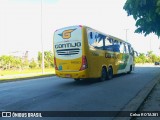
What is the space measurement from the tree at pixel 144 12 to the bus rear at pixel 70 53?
2.96 m

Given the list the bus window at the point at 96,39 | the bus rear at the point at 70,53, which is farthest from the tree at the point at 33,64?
the bus rear at the point at 70,53

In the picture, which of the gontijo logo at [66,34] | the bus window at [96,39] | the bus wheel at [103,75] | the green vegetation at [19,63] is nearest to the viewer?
the gontijo logo at [66,34]

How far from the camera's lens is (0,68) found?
48781 millimetres

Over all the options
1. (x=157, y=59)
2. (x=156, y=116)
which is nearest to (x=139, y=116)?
(x=156, y=116)

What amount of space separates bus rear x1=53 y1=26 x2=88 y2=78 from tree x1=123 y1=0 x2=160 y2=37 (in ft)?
9.73

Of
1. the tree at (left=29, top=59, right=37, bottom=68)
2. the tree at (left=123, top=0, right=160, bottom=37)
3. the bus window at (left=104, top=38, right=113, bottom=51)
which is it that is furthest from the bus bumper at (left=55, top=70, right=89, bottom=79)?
the tree at (left=29, top=59, right=37, bottom=68)

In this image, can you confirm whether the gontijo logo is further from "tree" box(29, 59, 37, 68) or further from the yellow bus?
"tree" box(29, 59, 37, 68)

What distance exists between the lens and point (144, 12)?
1376cm

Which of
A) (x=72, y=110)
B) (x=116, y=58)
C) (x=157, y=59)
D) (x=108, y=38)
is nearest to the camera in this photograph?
(x=72, y=110)

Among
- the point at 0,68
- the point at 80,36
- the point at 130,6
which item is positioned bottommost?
the point at 0,68

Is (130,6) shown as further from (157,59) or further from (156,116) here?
(157,59)

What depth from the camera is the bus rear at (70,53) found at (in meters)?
14.0

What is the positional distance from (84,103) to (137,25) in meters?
8.48

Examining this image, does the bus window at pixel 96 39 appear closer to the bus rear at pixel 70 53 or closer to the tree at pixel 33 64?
the bus rear at pixel 70 53
